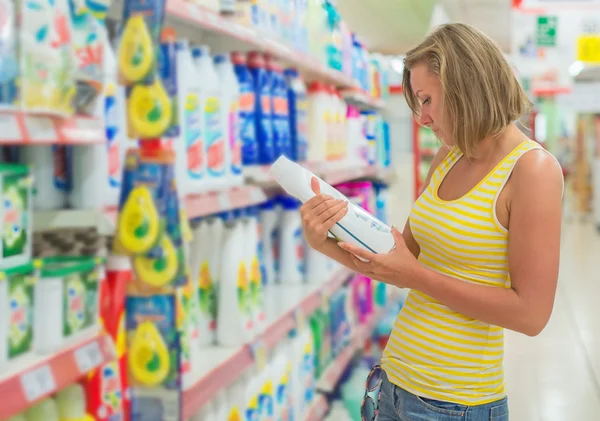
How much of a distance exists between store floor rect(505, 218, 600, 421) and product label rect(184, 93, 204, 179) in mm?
2515

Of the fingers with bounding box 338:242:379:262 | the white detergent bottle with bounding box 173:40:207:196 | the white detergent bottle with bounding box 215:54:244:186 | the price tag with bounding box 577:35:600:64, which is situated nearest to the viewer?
the fingers with bounding box 338:242:379:262

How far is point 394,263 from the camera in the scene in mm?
1414

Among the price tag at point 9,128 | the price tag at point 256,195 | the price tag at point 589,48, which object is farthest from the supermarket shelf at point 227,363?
the price tag at point 589,48

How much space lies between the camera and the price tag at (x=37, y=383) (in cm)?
115

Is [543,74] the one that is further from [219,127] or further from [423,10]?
[219,127]

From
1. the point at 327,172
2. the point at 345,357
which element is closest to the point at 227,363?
the point at 327,172

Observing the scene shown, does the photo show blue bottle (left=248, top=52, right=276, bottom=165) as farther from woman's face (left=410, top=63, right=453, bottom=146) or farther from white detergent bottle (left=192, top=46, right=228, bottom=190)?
woman's face (left=410, top=63, right=453, bottom=146)

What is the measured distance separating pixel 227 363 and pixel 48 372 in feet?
2.38

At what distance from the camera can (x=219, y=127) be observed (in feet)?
6.48

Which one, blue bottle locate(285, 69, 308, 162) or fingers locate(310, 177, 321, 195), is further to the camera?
blue bottle locate(285, 69, 308, 162)

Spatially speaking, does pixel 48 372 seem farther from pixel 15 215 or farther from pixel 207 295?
pixel 207 295

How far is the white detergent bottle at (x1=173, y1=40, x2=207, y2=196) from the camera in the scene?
1.79 meters

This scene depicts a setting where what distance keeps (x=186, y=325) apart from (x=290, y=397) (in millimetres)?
915

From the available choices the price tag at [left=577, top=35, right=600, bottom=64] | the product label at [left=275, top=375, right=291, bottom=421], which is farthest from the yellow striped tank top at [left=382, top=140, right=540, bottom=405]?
the price tag at [left=577, top=35, right=600, bottom=64]
